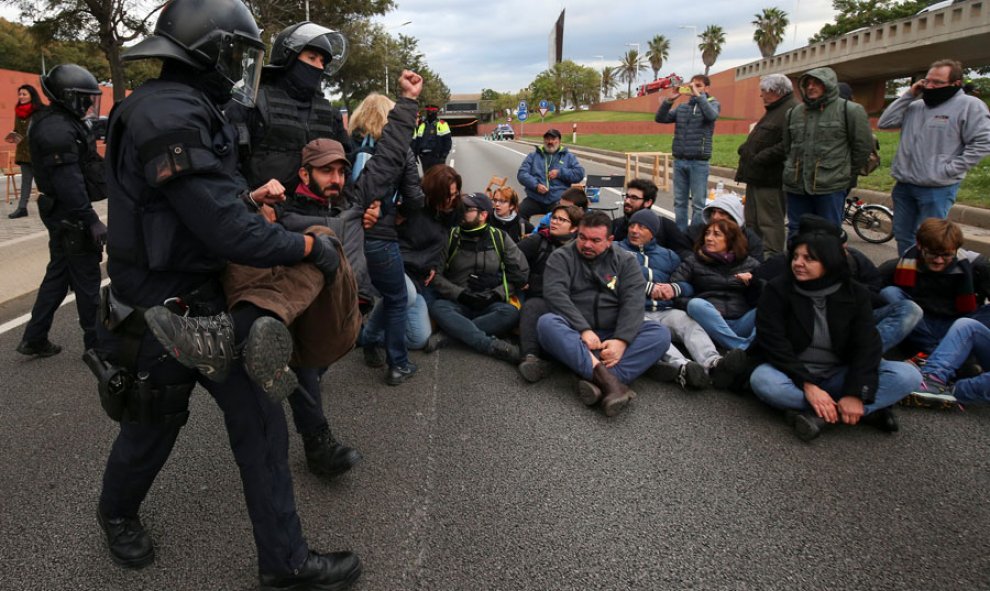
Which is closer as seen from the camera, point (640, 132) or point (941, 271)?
point (941, 271)

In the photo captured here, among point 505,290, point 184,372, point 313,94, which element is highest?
point 313,94

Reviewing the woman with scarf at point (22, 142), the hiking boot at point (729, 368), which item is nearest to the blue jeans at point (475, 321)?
the hiking boot at point (729, 368)

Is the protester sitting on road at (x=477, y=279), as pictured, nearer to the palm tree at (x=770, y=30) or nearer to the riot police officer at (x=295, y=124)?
the riot police officer at (x=295, y=124)

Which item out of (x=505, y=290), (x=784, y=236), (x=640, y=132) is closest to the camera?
(x=505, y=290)

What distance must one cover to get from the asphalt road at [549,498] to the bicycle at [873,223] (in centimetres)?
551

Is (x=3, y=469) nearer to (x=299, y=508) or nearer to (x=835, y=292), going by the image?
(x=299, y=508)


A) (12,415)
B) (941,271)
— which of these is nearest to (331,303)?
(12,415)

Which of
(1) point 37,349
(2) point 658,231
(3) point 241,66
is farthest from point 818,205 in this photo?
(1) point 37,349

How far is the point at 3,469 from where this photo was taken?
319cm

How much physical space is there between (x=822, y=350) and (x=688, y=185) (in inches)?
214

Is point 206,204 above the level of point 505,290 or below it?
above

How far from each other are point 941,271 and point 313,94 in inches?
166

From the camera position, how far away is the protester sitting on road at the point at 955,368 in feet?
12.2

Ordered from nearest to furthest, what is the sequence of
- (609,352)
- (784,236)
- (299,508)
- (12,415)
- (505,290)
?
(299,508), (12,415), (609,352), (505,290), (784,236)
